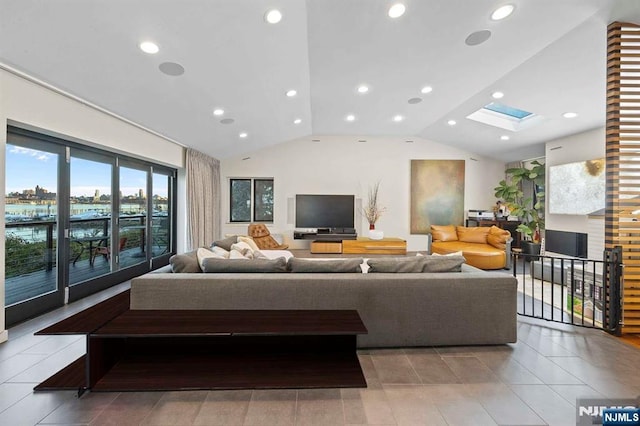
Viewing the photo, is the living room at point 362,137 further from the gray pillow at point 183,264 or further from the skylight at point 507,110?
the gray pillow at point 183,264

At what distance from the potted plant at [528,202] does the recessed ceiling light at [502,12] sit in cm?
444

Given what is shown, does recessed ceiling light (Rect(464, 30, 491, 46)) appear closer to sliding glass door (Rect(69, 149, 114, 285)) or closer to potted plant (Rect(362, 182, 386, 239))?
potted plant (Rect(362, 182, 386, 239))

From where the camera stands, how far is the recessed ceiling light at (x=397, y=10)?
2965mm

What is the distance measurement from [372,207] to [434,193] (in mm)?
1659

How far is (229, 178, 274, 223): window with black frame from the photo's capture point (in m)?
8.08

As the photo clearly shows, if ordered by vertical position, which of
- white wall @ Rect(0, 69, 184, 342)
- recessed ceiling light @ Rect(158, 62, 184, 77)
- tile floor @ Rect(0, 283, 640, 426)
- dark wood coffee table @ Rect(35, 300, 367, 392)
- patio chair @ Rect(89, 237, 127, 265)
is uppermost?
recessed ceiling light @ Rect(158, 62, 184, 77)

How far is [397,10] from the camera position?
3.02 metres

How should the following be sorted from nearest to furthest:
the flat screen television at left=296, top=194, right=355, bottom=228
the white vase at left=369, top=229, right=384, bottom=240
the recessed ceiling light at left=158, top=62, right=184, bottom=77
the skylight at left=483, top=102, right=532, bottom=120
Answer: the recessed ceiling light at left=158, top=62, right=184, bottom=77
the skylight at left=483, top=102, right=532, bottom=120
the white vase at left=369, top=229, right=384, bottom=240
the flat screen television at left=296, top=194, right=355, bottom=228

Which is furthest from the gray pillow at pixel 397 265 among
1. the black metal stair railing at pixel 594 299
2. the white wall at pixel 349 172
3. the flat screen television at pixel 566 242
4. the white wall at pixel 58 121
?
the white wall at pixel 349 172

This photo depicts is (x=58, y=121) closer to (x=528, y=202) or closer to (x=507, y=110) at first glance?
(x=507, y=110)

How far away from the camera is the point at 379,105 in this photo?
5.69 m

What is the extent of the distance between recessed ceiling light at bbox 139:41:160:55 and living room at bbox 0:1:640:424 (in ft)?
0.22

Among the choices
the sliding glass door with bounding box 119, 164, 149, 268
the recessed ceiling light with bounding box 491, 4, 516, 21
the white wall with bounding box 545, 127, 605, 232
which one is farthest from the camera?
the white wall with bounding box 545, 127, 605, 232

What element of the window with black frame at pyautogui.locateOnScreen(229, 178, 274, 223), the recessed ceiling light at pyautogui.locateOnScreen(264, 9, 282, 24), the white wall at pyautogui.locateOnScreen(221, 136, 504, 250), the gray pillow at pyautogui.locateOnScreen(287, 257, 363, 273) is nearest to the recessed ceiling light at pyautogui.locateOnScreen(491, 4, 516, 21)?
the recessed ceiling light at pyautogui.locateOnScreen(264, 9, 282, 24)
